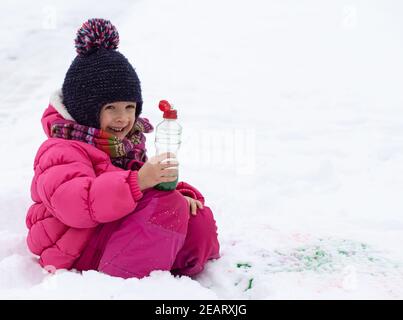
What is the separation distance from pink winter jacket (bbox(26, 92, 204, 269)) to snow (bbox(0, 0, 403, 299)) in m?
0.17

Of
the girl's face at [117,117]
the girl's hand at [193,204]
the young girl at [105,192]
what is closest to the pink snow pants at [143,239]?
the young girl at [105,192]

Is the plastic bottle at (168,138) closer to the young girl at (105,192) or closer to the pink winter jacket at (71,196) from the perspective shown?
the young girl at (105,192)

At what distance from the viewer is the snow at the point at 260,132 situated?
7.61ft

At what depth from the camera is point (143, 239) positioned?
2176 mm

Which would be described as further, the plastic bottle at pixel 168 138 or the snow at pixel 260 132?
the snow at pixel 260 132

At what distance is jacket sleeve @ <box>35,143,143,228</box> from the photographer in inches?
80.6

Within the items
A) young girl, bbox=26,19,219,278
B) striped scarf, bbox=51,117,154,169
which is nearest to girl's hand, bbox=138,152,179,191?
young girl, bbox=26,19,219,278

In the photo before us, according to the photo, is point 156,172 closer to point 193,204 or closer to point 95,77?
point 193,204

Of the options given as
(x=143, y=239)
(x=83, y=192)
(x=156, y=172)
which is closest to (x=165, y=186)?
(x=156, y=172)

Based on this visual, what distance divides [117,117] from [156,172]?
481mm

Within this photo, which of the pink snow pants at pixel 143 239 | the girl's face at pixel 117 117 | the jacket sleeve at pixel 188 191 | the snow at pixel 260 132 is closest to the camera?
the pink snow pants at pixel 143 239

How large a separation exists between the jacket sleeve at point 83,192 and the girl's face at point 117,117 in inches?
12.3

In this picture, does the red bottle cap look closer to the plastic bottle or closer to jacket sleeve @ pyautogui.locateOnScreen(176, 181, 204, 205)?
the plastic bottle

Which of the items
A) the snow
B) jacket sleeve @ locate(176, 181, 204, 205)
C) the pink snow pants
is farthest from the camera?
jacket sleeve @ locate(176, 181, 204, 205)
